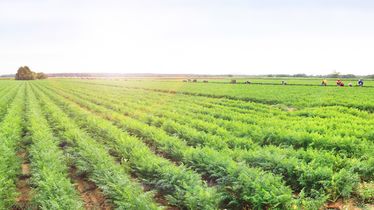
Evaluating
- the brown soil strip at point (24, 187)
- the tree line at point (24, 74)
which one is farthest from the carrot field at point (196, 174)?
the tree line at point (24, 74)

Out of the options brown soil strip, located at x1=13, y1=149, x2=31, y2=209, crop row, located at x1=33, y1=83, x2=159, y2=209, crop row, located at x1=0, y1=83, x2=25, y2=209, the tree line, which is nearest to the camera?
crop row, located at x1=33, y1=83, x2=159, y2=209

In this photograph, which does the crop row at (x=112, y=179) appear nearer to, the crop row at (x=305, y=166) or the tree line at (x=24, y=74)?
the crop row at (x=305, y=166)

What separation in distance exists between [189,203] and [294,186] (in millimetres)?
2413

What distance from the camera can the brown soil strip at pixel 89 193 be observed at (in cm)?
580

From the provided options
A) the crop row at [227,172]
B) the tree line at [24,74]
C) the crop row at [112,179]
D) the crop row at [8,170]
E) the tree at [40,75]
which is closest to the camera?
the crop row at [112,179]

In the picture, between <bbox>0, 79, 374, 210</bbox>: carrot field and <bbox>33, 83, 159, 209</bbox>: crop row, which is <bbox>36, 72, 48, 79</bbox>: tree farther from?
<bbox>33, 83, 159, 209</bbox>: crop row

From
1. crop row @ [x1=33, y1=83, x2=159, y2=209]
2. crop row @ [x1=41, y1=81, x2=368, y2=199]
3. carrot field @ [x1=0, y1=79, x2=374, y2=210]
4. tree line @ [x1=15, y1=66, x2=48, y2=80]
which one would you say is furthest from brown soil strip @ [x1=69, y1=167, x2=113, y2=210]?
tree line @ [x1=15, y1=66, x2=48, y2=80]

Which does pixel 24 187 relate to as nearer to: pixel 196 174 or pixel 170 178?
pixel 170 178

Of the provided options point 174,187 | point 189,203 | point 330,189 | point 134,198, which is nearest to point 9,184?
point 134,198

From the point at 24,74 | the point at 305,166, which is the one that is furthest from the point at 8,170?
the point at 24,74

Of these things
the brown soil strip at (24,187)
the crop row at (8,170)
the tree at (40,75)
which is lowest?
the brown soil strip at (24,187)

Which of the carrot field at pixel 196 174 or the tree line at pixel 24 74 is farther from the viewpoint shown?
the tree line at pixel 24 74

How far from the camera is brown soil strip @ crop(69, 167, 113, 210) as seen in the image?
580cm

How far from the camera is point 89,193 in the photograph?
6422mm
